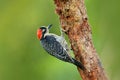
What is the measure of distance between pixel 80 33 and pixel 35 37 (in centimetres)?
640

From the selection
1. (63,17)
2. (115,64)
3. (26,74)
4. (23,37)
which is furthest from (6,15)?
(63,17)

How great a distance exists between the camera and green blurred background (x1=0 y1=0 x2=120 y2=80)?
12672mm

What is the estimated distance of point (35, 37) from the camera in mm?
14461

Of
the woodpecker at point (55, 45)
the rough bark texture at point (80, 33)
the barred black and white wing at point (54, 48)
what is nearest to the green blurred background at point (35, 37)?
the woodpecker at point (55, 45)

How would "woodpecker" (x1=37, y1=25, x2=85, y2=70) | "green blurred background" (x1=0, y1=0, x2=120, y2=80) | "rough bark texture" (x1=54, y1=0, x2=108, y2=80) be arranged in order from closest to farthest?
"rough bark texture" (x1=54, y1=0, x2=108, y2=80) → "woodpecker" (x1=37, y1=25, x2=85, y2=70) → "green blurred background" (x1=0, y1=0, x2=120, y2=80)

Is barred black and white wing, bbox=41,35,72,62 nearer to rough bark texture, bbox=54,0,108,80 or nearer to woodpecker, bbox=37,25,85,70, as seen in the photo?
woodpecker, bbox=37,25,85,70

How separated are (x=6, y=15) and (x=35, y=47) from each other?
3.41 feet

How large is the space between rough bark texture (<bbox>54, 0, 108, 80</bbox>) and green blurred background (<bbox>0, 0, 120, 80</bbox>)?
3.97m

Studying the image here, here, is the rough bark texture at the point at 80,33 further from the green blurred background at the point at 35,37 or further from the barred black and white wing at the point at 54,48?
the green blurred background at the point at 35,37

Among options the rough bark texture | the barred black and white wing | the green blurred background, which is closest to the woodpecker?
the barred black and white wing

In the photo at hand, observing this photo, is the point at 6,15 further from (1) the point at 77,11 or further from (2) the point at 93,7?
(1) the point at 77,11

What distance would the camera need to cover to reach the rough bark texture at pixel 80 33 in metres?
8.08

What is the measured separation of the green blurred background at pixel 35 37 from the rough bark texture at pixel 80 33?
3.97m

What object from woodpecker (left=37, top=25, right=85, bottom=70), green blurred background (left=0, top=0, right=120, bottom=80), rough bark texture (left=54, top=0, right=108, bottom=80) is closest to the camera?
rough bark texture (left=54, top=0, right=108, bottom=80)
